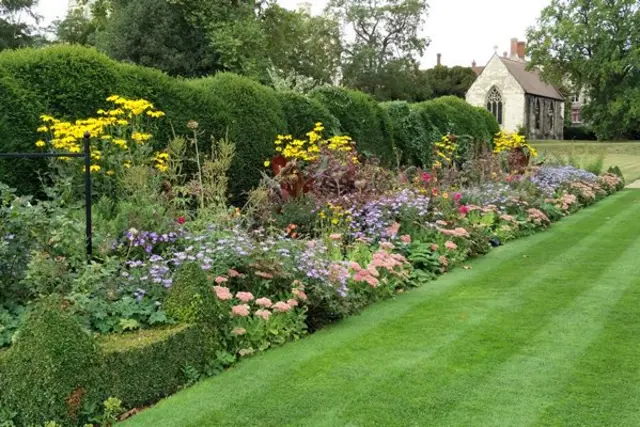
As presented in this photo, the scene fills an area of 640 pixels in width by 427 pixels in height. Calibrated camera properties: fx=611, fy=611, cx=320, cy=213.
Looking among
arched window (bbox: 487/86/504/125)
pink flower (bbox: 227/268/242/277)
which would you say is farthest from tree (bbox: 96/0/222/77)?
arched window (bbox: 487/86/504/125)

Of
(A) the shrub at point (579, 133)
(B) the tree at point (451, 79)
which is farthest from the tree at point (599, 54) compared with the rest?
(B) the tree at point (451, 79)

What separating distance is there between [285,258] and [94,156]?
2.27 m

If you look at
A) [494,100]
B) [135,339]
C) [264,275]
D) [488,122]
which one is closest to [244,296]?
[264,275]

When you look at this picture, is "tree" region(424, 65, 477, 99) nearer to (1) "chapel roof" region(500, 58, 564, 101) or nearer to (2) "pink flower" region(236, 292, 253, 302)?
(1) "chapel roof" region(500, 58, 564, 101)

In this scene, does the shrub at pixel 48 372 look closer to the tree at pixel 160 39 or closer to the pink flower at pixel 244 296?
the pink flower at pixel 244 296

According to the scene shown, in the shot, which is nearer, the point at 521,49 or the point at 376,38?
the point at 376,38

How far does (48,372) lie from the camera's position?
2.87m

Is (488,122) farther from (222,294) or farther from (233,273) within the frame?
(222,294)

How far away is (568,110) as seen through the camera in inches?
2603

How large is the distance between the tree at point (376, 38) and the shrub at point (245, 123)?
34676 mm

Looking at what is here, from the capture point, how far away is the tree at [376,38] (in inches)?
1688

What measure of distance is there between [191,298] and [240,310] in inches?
17.4

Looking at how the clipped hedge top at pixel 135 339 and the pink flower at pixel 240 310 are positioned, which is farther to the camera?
the pink flower at pixel 240 310

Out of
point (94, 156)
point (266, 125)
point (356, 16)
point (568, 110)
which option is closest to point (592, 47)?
point (356, 16)
